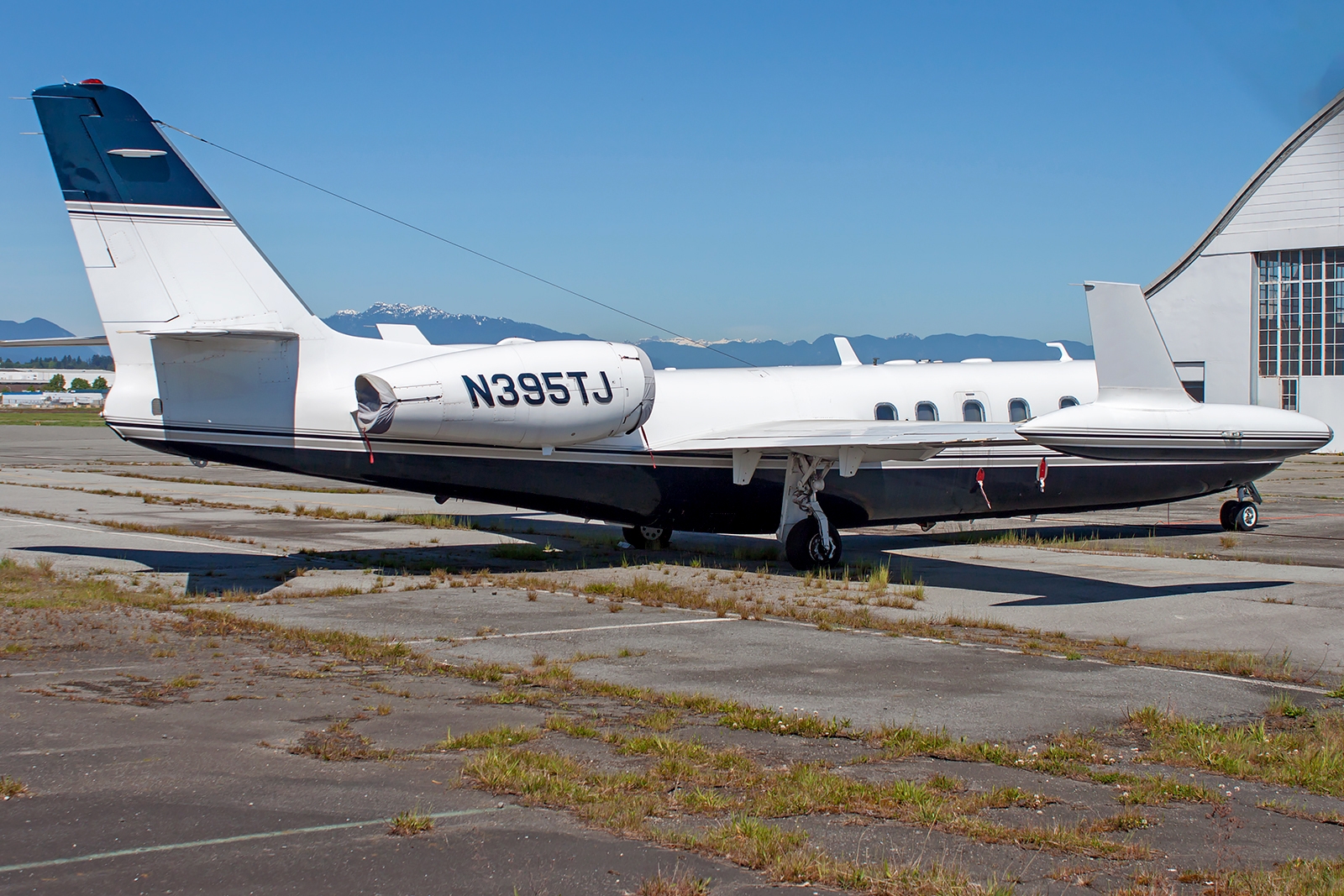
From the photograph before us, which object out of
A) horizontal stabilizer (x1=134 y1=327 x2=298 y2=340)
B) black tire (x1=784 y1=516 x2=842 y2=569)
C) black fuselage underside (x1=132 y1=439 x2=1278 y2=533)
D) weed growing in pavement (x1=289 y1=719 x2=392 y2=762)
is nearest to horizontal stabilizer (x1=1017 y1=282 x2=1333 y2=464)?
black fuselage underside (x1=132 y1=439 x2=1278 y2=533)

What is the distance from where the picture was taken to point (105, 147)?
14.3 meters

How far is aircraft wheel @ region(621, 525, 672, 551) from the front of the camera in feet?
65.0

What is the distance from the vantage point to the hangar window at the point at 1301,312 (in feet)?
158

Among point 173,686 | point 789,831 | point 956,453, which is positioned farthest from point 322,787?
point 956,453

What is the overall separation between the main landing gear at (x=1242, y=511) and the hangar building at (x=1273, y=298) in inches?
1067

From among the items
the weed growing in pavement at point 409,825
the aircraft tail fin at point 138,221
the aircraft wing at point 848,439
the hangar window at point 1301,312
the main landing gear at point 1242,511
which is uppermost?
the hangar window at point 1301,312

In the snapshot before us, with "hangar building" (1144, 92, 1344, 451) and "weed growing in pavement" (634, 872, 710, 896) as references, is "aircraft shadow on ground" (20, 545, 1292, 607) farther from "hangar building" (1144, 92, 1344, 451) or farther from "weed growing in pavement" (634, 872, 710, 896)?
"hangar building" (1144, 92, 1344, 451)

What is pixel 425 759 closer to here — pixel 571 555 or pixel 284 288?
pixel 284 288

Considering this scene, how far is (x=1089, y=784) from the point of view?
7.07 metres

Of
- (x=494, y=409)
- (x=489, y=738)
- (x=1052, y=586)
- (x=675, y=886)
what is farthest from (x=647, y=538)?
(x=675, y=886)

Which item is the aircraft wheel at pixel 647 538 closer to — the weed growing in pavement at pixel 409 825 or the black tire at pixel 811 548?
the black tire at pixel 811 548

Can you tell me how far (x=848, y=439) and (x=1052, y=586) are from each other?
3.52 metres

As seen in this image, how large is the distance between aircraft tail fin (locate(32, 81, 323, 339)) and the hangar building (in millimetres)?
43255

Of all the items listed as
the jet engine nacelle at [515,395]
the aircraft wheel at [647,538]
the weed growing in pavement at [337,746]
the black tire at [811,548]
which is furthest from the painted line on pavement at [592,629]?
the aircraft wheel at [647,538]
